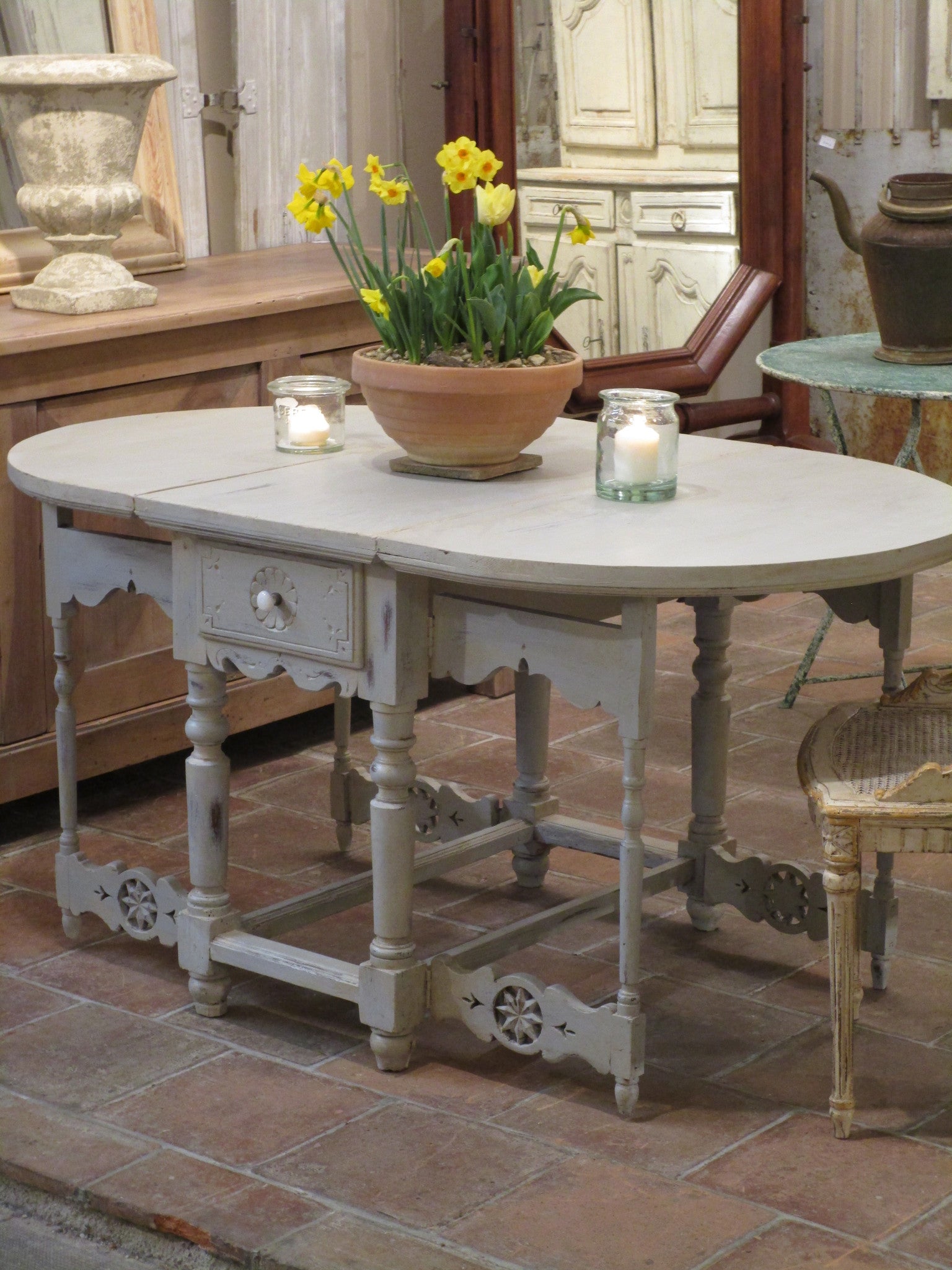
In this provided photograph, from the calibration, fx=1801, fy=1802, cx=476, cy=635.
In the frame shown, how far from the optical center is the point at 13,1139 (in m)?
2.68

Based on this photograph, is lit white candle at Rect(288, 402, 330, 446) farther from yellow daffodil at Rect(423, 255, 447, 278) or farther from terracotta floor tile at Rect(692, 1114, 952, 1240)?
terracotta floor tile at Rect(692, 1114, 952, 1240)

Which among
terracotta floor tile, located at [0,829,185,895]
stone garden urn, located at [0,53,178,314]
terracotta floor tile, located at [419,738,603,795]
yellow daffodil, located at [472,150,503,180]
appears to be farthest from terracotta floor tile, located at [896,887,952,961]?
stone garden urn, located at [0,53,178,314]

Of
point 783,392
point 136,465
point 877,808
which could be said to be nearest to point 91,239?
point 136,465

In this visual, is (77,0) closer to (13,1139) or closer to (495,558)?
(495,558)

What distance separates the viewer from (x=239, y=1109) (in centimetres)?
278

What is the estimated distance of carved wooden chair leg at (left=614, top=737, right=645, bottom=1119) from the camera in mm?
2594

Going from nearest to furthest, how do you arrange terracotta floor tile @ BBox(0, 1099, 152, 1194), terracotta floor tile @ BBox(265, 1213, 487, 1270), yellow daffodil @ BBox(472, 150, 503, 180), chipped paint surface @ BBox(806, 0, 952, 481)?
terracotta floor tile @ BBox(265, 1213, 487, 1270), terracotta floor tile @ BBox(0, 1099, 152, 1194), yellow daffodil @ BBox(472, 150, 503, 180), chipped paint surface @ BBox(806, 0, 952, 481)

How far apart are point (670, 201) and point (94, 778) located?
290cm

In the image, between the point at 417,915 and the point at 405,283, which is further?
the point at 417,915

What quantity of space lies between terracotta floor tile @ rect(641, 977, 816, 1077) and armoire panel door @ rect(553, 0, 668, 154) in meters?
3.49

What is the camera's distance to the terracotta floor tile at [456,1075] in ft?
9.21

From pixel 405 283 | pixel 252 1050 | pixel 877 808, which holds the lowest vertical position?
pixel 252 1050

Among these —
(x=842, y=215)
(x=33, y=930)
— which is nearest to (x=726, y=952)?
(x=33, y=930)

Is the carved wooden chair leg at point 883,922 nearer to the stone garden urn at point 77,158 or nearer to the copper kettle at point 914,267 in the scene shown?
the copper kettle at point 914,267
